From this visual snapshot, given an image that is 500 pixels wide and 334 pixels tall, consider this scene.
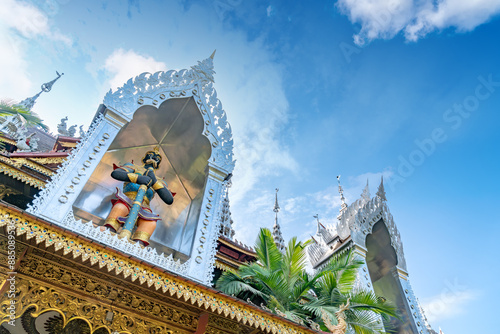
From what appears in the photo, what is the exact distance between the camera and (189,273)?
6586 mm

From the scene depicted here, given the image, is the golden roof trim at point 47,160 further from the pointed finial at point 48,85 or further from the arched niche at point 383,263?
the pointed finial at point 48,85

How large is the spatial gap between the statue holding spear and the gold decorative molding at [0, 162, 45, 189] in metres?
1.93

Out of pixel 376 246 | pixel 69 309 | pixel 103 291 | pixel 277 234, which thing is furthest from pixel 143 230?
pixel 277 234

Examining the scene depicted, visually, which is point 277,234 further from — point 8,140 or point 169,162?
point 8,140

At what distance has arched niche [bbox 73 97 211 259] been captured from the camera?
8875 millimetres

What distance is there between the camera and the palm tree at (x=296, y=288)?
7742 mm

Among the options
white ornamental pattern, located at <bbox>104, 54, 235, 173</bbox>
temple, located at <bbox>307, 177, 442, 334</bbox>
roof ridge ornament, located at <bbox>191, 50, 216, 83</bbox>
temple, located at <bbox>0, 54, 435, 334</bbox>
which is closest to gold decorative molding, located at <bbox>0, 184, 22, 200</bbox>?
temple, located at <bbox>0, 54, 435, 334</bbox>

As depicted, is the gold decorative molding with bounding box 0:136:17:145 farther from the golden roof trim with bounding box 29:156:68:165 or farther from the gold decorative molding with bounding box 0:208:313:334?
the gold decorative molding with bounding box 0:208:313:334

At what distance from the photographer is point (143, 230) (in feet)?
24.3

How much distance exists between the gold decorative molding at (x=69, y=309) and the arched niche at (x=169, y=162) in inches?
128

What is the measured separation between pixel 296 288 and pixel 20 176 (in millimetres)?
7217

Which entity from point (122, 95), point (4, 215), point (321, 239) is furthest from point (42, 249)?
point (321, 239)

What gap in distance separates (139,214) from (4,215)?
3439mm

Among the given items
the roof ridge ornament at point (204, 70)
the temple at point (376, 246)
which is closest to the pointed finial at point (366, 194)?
the temple at point (376, 246)
